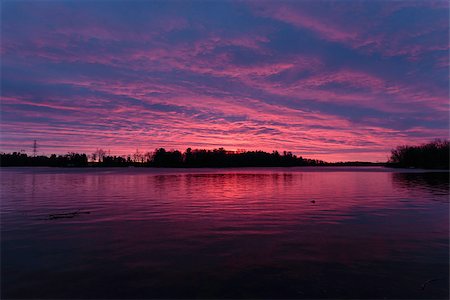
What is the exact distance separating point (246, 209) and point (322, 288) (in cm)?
1967

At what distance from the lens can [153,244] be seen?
692 inches

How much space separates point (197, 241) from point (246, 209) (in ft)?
44.3

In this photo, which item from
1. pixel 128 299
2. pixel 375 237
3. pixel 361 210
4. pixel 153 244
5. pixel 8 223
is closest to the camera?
pixel 128 299

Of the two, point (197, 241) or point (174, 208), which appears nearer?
point (197, 241)

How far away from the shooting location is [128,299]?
1072 cm

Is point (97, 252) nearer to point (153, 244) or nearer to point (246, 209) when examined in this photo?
point (153, 244)

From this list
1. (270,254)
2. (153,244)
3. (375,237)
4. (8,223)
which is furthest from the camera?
(8,223)

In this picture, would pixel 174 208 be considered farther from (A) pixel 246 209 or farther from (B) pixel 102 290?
(B) pixel 102 290

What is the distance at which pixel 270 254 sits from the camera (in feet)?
51.2

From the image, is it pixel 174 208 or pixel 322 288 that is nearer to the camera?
pixel 322 288

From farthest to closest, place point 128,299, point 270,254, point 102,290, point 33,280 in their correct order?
point 270,254 → point 33,280 → point 102,290 → point 128,299

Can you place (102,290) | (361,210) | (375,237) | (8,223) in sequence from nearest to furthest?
(102,290), (375,237), (8,223), (361,210)

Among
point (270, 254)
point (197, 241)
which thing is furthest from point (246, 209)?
point (270, 254)

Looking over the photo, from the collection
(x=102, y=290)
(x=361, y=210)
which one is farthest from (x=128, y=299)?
(x=361, y=210)
